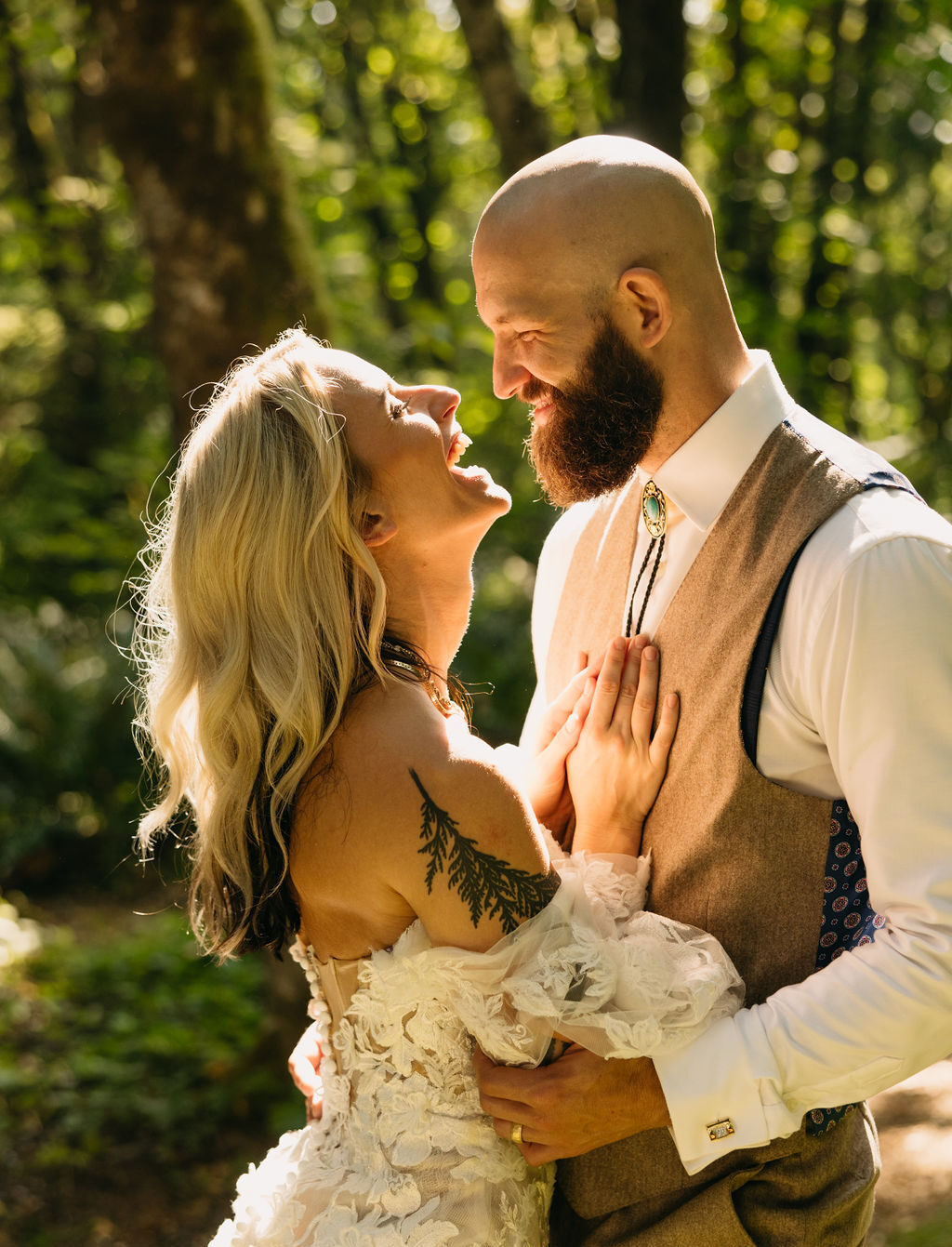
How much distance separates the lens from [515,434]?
6793 mm

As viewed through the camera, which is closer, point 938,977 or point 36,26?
point 938,977

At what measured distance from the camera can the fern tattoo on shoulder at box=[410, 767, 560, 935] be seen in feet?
5.78

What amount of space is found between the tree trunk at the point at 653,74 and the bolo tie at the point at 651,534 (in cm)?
463

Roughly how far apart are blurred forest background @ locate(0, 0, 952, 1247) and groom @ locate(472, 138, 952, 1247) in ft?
5.00

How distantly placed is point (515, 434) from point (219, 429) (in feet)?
16.4

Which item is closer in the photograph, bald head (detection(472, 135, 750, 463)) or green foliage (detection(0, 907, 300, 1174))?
bald head (detection(472, 135, 750, 463))

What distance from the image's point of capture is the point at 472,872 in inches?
69.4

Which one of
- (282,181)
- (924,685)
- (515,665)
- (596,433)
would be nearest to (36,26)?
(282,181)

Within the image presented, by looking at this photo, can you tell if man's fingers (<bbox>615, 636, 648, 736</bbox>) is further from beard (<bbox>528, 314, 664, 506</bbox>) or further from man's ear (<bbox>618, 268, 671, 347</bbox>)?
man's ear (<bbox>618, 268, 671, 347</bbox>)

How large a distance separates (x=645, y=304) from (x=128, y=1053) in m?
4.64

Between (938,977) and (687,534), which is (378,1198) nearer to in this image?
(938,977)

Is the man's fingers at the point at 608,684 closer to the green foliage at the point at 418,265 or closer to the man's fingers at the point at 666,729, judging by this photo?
the man's fingers at the point at 666,729

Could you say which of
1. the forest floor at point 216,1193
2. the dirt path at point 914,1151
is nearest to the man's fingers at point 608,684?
the dirt path at point 914,1151

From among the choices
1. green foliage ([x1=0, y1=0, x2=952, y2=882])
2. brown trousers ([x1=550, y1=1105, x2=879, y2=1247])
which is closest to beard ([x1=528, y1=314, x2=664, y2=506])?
brown trousers ([x1=550, y1=1105, x2=879, y2=1247])
